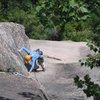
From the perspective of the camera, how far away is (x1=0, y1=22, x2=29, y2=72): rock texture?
7492 mm

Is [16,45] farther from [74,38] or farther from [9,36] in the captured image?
[74,38]

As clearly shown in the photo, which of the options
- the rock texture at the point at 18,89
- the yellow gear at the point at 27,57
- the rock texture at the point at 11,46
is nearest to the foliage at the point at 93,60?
the rock texture at the point at 18,89

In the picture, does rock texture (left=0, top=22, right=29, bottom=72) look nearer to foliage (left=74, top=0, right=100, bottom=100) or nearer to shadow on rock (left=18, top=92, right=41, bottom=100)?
shadow on rock (left=18, top=92, right=41, bottom=100)

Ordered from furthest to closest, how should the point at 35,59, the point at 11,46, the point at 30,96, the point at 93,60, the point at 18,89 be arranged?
the point at 35,59 < the point at 11,46 < the point at 18,89 < the point at 30,96 < the point at 93,60

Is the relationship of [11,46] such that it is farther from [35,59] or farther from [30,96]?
[30,96]

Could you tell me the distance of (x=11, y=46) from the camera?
8.48 metres

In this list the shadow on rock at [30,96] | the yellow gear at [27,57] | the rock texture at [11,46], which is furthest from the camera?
the yellow gear at [27,57]

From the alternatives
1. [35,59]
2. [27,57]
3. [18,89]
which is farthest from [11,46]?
[18,89]

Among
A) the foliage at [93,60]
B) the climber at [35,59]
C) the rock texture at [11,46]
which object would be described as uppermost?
the foliage at [93,60]

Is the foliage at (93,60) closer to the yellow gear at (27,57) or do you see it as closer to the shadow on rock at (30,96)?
the shadow on rock at (30,96)

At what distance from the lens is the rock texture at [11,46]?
24.6 feet

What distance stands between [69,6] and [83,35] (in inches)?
34.3

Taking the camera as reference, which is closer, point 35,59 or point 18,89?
point 18,89

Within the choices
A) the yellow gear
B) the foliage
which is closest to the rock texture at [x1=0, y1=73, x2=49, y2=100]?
the yellow gear
